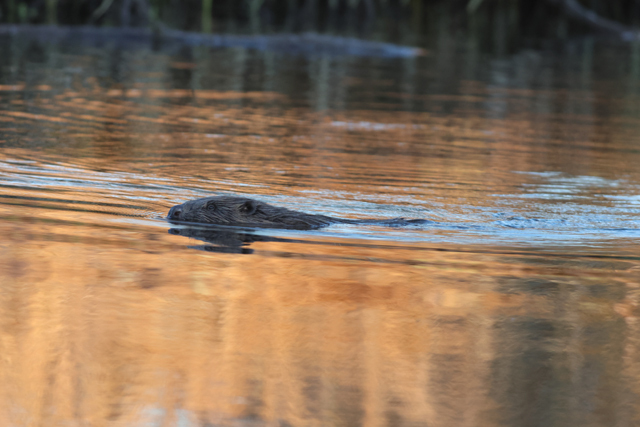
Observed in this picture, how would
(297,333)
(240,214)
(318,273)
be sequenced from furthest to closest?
(240,214), (318,273), (297,333)

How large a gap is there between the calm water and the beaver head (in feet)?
0.77

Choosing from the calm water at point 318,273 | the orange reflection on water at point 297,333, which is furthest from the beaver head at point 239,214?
the orange reflection on water at point 297,333

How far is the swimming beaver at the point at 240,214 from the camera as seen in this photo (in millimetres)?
8984

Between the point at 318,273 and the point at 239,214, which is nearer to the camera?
the point at 318,273

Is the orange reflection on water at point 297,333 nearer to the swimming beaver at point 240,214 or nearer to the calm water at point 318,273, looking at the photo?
the calm water at point 318,273

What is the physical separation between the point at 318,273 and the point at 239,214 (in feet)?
5.94

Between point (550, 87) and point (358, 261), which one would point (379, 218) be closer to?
point (358, 261)

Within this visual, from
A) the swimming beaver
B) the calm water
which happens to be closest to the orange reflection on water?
the calm water

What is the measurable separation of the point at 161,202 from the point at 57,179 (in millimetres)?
1421

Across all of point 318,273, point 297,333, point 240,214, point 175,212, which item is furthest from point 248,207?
point 297,333

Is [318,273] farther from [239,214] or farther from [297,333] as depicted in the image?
[239,214]

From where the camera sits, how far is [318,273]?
7.37 meters

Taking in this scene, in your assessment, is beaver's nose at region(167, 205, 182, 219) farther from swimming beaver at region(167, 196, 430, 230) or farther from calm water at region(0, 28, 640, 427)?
calm water at region(0, 28, 640, 427)

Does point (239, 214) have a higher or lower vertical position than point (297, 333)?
higher
